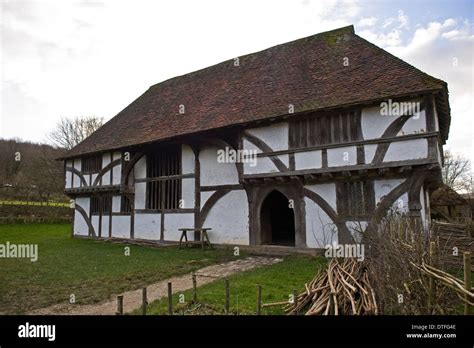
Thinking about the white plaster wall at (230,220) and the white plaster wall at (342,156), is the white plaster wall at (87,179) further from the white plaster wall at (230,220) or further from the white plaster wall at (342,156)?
the white plaster wall at (342,156)

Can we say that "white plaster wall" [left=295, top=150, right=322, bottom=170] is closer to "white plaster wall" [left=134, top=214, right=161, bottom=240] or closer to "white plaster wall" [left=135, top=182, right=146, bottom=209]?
"white plaster wall" [left=134, top=214, right=161, bottom=240]

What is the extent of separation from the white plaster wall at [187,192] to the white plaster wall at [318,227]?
15.8 ft

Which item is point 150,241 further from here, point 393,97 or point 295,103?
point 393,97

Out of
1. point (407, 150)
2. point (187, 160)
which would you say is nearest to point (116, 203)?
point (187, 160)

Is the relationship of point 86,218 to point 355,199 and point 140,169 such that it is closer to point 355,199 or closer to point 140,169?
point 140,169

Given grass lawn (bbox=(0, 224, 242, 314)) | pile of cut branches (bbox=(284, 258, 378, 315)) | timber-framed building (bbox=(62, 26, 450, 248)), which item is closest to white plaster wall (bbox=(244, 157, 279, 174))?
timber-framed building (bbox=(62, 26, 450, 248))

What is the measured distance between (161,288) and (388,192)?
663cm

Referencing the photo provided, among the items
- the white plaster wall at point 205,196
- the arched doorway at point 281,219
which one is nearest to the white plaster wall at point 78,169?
the white plaster wall at point 205,196

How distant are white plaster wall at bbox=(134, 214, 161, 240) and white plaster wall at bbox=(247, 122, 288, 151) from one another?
19.4ft

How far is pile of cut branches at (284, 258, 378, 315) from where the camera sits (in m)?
4.47

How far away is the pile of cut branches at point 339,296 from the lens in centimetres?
447
